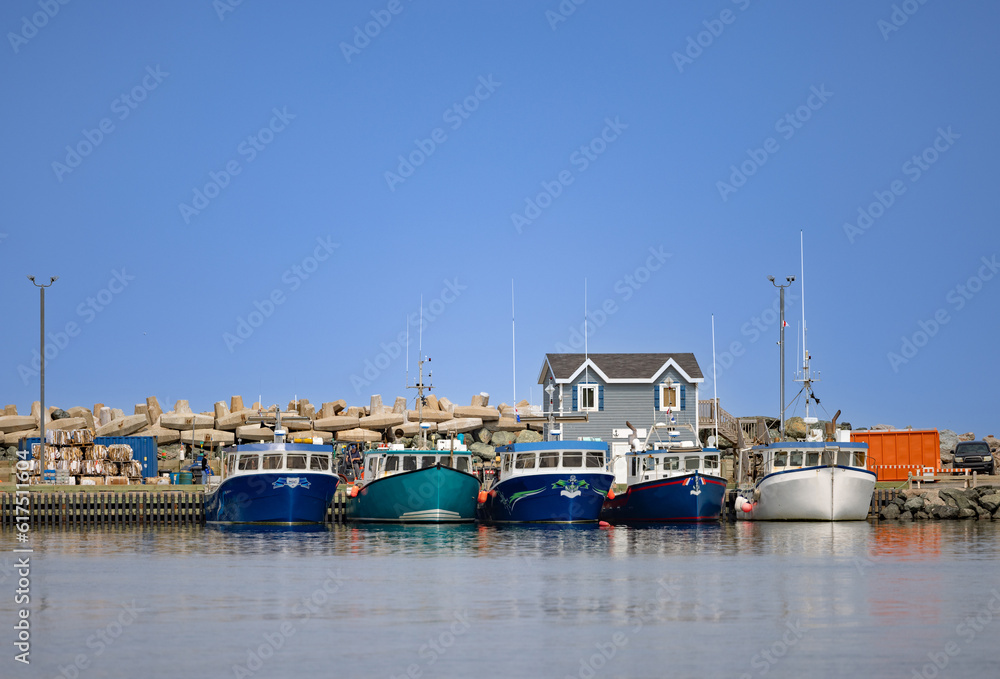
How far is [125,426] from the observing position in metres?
73.6

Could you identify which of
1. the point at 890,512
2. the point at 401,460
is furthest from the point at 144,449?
the point at 890,512

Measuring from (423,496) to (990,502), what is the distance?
74.7 ft

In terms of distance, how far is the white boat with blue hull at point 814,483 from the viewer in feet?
154

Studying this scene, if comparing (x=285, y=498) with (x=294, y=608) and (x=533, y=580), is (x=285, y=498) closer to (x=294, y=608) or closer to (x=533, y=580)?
(x=533, y=580)

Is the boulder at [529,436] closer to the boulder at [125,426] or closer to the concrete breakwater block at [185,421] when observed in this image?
the concrete breakwater block at [185,421]

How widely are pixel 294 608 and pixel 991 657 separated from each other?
11.4 metres

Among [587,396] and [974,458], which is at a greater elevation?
[587,396]

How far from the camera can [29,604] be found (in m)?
22.5

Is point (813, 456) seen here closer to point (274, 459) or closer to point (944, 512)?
point (944, 512)

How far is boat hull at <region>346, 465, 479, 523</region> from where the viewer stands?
1871 inches

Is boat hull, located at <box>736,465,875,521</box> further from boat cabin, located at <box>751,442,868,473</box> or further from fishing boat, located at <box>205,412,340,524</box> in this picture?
fishing boat, located at <box>205,412,340,524</box>

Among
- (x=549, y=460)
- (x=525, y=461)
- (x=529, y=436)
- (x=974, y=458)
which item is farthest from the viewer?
(x=529, y=436)

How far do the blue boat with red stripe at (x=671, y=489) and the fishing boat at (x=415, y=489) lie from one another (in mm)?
6460

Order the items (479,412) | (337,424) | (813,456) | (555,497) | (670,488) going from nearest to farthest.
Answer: (555,497) < (813,456) < (670,488) < (337,424) < (479,412)
